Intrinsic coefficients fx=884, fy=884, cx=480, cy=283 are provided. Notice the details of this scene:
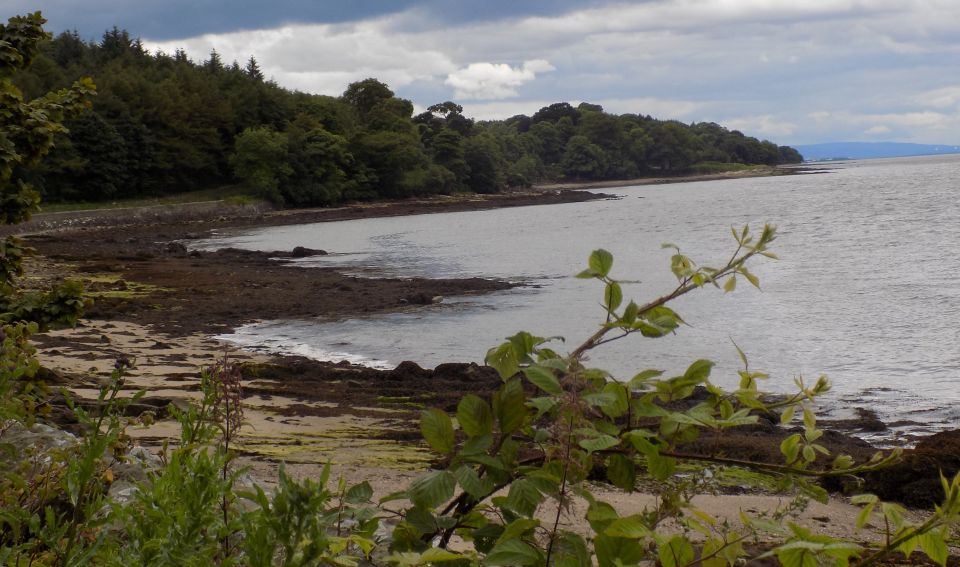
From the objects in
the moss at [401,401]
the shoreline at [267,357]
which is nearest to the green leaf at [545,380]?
the shoreline at [267,357]

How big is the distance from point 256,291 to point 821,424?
54.2 feet

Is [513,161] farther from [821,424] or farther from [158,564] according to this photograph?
[158,564]

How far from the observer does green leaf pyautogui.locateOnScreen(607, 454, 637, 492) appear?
64.6 inches

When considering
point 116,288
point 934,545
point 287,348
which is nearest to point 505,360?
point 934,545

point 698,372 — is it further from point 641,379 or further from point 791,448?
point 791,448

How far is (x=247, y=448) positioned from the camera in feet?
25.5

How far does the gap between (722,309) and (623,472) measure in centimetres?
2092

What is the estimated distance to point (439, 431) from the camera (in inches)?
66.4

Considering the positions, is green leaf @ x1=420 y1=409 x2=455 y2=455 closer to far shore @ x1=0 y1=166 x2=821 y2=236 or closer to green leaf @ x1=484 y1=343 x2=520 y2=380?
green leaf @ x1=484 y1=343 x2=520 y2=380

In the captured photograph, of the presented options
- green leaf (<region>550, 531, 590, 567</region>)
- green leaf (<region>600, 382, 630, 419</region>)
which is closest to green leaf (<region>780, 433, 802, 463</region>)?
green leaf (<region>600, 382, 630, 419</region>)

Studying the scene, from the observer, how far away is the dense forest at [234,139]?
6128cm

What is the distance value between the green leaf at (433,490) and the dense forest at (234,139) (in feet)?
152

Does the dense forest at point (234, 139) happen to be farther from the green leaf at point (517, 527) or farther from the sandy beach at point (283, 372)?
the green leaf at point (517, 527)

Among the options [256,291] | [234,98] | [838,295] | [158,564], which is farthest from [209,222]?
[158,564]
